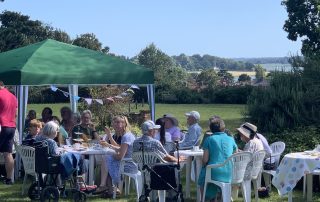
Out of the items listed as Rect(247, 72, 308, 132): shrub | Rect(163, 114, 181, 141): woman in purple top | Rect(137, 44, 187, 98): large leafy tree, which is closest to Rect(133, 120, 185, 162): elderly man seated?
Rect(163, 114, 181, 141): woman in purple top

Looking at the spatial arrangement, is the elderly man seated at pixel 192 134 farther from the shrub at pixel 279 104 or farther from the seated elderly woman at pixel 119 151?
the shrub at pixel 279 104

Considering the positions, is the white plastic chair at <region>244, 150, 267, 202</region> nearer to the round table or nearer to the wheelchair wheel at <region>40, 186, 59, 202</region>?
the round table

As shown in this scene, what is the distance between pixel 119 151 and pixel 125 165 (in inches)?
11.3

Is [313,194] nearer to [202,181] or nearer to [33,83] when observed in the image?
[202,181]

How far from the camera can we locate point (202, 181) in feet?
24.1

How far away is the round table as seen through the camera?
301 inches

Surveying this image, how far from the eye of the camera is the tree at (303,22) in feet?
114

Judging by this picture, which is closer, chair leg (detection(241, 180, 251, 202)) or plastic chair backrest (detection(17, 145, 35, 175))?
chair leg (detection(241, 180, 251, 202))

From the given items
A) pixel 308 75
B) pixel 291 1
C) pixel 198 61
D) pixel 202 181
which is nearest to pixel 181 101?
pixel 291 1

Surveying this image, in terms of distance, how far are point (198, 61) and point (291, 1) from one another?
15595 centimetres

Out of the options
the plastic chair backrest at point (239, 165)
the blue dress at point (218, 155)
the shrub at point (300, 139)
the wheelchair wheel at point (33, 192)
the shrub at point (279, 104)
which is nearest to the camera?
the blue dress at point (218, 155)

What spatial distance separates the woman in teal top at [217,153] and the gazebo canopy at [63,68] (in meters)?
4.23

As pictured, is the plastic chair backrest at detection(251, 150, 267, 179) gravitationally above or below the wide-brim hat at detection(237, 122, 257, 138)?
below

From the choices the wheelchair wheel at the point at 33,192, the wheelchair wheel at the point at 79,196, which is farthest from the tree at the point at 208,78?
the wheelchair wheel at the point at 79,196
